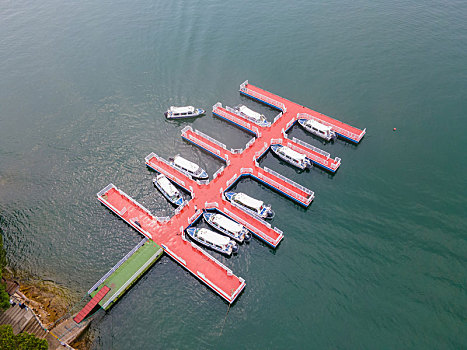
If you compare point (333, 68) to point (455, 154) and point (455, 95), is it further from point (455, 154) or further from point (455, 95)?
point (455, 154)

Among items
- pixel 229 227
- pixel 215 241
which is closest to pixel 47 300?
pixel 215 241

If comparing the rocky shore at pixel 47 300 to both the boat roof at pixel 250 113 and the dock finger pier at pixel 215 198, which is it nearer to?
the dock finger pier at pixel 215 198

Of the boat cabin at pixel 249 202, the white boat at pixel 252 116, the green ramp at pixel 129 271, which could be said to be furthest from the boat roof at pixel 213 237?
the white boat at pixel 252 116

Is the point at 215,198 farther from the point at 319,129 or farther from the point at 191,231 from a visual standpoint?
the point at 319,129

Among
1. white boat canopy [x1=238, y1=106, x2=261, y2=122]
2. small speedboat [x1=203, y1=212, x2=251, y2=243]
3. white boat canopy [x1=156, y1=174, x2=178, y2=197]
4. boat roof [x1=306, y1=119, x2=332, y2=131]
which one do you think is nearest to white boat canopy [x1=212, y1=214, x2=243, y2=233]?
small speedboat [x1=203, y1=212, x2=251, y2=243]

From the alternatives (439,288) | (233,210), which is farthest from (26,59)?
(439,288)

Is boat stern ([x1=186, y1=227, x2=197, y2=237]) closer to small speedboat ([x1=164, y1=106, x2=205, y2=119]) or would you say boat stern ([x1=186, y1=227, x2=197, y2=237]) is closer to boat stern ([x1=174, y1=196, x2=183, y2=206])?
boat stern ([x1=174, y1=196, x2=183, y2=206])

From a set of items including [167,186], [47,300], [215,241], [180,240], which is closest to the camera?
[47,300]
